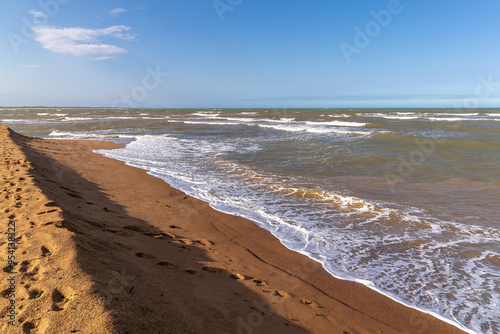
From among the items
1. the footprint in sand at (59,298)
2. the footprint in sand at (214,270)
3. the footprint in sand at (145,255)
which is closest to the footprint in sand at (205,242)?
the footprint in sand at (214,270)

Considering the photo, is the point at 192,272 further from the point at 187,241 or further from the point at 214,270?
the point at 187,241

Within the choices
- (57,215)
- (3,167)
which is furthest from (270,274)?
(3,167)

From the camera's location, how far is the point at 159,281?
348 centimetres

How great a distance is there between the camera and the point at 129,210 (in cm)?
678

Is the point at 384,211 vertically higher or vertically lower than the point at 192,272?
lower

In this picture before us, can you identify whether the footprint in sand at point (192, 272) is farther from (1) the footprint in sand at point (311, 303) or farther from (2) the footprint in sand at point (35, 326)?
(2) the footprint in sand at point (35, 326)

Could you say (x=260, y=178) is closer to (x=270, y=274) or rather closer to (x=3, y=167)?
(x=270, y=274)

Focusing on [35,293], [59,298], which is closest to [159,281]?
[59,298]

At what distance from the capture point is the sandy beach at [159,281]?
8.61 feet

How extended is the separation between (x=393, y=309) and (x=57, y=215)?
4.93 m

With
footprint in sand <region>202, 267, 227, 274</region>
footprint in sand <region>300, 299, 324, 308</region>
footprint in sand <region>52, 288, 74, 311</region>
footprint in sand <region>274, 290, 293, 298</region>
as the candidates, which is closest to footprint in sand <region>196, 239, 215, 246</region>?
footprint in sand <region>202, 267, 227, 274</region>

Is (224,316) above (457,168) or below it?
above

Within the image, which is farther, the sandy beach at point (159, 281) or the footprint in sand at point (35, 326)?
the sandy beach at point (159, 281)

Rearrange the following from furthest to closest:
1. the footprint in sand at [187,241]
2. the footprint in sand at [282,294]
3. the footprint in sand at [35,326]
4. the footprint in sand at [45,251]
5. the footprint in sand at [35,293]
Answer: the footprint in sand at [187,241] → the footprint in sand at [282,294] → the footprint in sand at [45,251] → the footprint in sand at [35,293] → the footprint in sand at [35,326]
